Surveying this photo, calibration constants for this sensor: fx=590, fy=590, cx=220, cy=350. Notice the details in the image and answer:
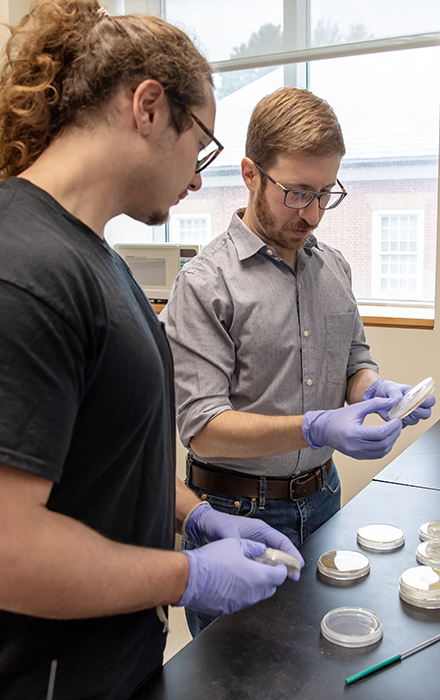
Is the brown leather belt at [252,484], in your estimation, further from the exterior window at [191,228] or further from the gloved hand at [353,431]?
the exterior window at [191,228]

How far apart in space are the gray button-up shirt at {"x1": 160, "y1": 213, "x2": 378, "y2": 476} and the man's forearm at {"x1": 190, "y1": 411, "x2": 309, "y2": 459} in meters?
0.03

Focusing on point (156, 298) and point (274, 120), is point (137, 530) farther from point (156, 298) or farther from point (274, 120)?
point (156, 298)

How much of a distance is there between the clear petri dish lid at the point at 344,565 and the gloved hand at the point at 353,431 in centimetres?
24

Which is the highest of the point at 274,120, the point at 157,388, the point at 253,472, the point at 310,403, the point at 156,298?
the point at 274,120

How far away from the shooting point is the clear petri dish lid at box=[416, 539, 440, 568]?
42.6 inches

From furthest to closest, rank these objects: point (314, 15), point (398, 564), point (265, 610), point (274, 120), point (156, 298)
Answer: point (156, 298) < point (314, 15) < point (274, 120) < point (398, 564) < point (265, 610)

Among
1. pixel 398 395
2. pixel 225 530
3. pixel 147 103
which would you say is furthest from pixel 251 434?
pixel 147 103

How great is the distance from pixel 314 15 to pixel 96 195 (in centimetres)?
268

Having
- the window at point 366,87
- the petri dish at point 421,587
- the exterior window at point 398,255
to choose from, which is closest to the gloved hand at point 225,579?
the petri dish at point 421,587

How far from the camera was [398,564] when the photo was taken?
3.62ft

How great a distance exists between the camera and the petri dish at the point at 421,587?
3.16 ft

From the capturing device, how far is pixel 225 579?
2.70 feet

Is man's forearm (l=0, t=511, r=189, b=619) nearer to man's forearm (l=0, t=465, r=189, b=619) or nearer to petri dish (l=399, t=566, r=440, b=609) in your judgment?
man's forearm (l=0, t=465, r=189, b=619)

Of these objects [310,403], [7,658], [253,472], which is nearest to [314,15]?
[310,403]
